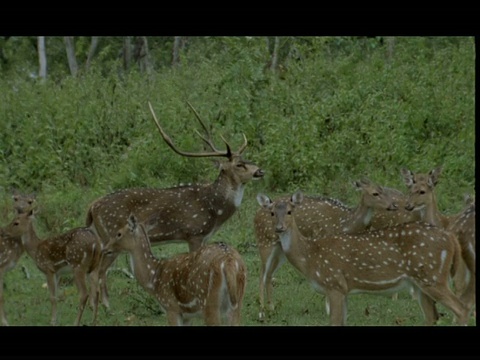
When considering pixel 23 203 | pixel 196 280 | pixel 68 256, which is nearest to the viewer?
pixel 196 280

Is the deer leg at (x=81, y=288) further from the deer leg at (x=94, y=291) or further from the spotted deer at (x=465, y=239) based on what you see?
the spotted deer at (x=465, y=239)

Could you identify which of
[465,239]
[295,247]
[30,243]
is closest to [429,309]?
[465,239]

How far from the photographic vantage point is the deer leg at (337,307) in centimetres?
895

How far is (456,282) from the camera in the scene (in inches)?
369

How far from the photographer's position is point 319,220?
420 inches

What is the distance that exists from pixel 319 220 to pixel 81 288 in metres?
2.32

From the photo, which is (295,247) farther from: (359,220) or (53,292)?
(53,292)

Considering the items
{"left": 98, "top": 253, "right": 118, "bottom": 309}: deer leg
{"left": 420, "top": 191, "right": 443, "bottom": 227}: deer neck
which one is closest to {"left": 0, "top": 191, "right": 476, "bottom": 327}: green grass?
{"left": 98, "top": 253, "right": 118, "bottom": 309}: deer leg

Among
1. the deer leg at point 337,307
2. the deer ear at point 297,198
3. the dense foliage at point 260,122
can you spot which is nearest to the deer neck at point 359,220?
the deer ear at point 297,198

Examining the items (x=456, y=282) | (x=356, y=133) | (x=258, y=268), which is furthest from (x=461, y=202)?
(x=456, y=282)

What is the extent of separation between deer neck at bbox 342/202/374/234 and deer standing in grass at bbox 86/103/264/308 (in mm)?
962

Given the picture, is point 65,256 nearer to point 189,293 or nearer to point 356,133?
point 189,293

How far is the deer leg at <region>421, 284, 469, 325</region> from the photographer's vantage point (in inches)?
342

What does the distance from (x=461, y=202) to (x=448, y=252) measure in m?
4.76
